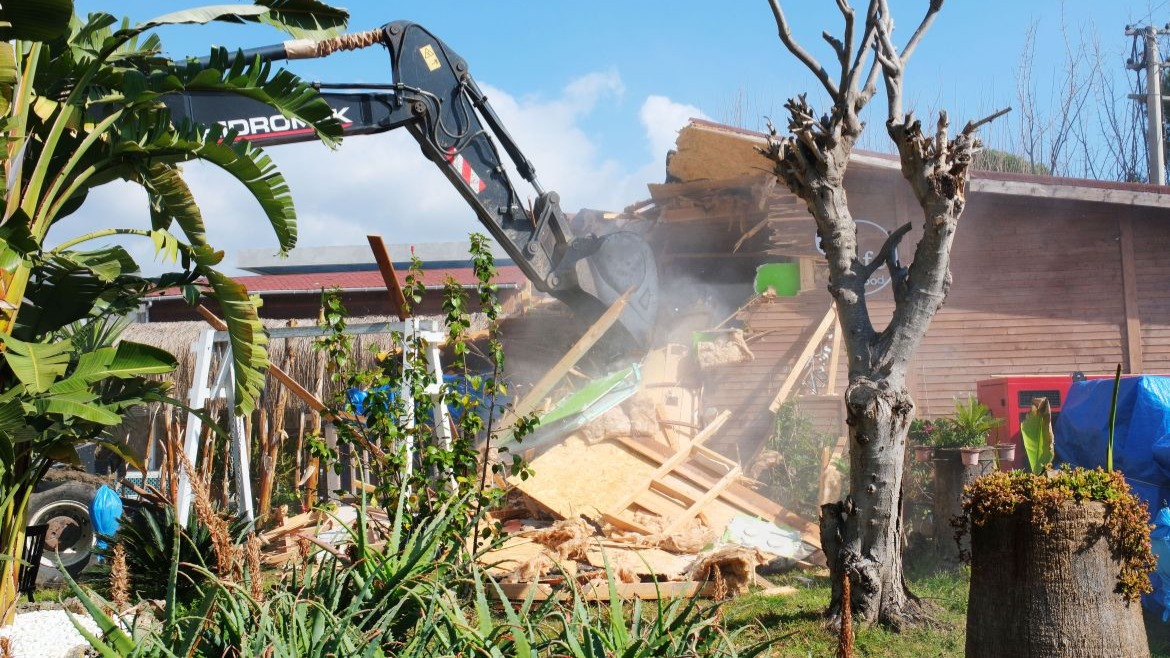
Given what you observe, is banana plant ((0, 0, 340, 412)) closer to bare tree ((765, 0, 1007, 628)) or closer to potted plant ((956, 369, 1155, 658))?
bare tree ((765, 0, 1007, 628))

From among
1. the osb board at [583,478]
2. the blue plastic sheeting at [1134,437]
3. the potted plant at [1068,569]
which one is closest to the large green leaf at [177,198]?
the osb board at [583,478]

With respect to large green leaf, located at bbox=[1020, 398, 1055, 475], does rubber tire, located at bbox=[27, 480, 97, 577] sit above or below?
below

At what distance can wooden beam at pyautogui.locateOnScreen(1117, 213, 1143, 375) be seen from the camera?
13.2 metres

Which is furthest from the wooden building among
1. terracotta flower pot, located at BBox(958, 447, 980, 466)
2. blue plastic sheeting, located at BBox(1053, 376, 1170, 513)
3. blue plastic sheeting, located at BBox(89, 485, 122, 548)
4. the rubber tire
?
the rubber tire

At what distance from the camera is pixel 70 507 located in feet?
33.3

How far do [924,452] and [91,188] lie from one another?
8018 millimetres

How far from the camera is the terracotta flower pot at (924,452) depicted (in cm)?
949

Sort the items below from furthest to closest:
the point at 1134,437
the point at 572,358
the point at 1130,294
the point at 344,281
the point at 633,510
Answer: the point at 344,281 → the point at 1130,294 → the point at 572,358 → the point at 633,510 → the point at 1134,437

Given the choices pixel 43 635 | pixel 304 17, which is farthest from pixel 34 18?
pixel 43 635

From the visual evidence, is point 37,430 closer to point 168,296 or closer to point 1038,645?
point 1038,645

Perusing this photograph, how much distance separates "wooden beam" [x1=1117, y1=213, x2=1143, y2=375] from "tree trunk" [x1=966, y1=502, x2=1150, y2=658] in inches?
367

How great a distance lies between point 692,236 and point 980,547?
36.7 feet

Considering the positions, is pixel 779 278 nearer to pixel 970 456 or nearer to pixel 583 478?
pixel 583 478

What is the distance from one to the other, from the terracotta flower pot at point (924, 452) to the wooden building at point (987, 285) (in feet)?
10.5
